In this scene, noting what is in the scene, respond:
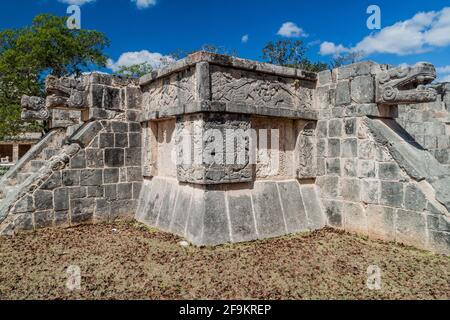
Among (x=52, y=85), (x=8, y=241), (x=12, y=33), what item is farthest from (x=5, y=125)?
(x=8, y=241)

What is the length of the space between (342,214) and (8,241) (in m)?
4.88

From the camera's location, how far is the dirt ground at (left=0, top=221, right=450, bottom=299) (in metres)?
3.11

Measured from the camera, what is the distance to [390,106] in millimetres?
5125

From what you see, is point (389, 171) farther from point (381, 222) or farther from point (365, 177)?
point (381, 222)

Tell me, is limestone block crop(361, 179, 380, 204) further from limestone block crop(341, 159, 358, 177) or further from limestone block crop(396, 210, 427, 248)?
limestone block crop(396, 210, 427, 248)

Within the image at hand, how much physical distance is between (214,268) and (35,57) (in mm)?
17913

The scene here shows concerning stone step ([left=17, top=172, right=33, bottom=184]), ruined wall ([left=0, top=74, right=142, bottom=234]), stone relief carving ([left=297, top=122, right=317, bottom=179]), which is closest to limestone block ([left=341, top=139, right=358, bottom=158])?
stone relief carving ([left=297, top=122, right=317, bottom=179])

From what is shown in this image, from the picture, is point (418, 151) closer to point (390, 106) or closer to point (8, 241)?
point (390, 106)

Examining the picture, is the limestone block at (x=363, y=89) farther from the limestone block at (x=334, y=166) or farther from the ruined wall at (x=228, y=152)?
the limestone block at (x=334, y=166)

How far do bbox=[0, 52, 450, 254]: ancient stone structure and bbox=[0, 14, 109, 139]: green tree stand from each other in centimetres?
1235

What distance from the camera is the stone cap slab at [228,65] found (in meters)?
4.58

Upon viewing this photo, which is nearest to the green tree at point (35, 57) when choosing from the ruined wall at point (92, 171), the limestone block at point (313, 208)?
the ruined wall at point (92, 171)

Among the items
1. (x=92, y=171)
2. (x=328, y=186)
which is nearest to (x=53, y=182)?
(x=92, y=171)

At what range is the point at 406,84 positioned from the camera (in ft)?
15.4
